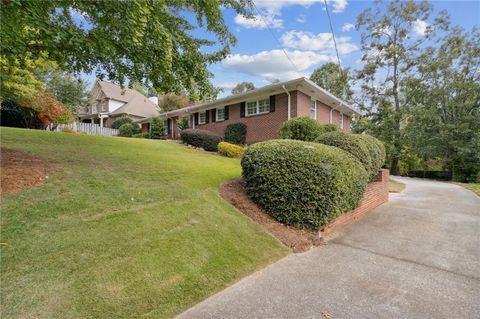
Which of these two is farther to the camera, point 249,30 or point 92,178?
point 249,30

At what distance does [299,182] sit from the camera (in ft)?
17.6

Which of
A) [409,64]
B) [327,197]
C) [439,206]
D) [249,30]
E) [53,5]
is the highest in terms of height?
[409,64]

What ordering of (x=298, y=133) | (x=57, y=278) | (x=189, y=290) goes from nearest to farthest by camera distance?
(x=57, y=278), (x=189, y=290), (x=298, y=133)

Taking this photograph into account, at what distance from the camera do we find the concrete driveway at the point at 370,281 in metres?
3.04

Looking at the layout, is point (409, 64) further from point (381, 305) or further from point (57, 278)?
point (57, 278)

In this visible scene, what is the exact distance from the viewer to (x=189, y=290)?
10.7ft

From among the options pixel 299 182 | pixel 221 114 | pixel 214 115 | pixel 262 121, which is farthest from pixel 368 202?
pixel 214 115

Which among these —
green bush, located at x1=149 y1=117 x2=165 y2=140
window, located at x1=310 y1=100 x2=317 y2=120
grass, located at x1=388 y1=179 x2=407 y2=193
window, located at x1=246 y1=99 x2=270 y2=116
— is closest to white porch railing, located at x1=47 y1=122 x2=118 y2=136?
green bush, located at x1=149 y1=117 x2=165 y2=140

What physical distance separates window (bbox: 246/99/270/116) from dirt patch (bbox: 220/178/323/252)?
9.64 metres

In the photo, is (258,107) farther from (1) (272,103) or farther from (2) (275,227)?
(2) (275,227)

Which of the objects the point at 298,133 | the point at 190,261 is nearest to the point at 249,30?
the point at 298,133

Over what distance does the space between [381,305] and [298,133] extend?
852cm

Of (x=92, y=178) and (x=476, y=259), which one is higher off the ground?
(x=92, y=178)

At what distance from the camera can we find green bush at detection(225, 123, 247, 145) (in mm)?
15766
